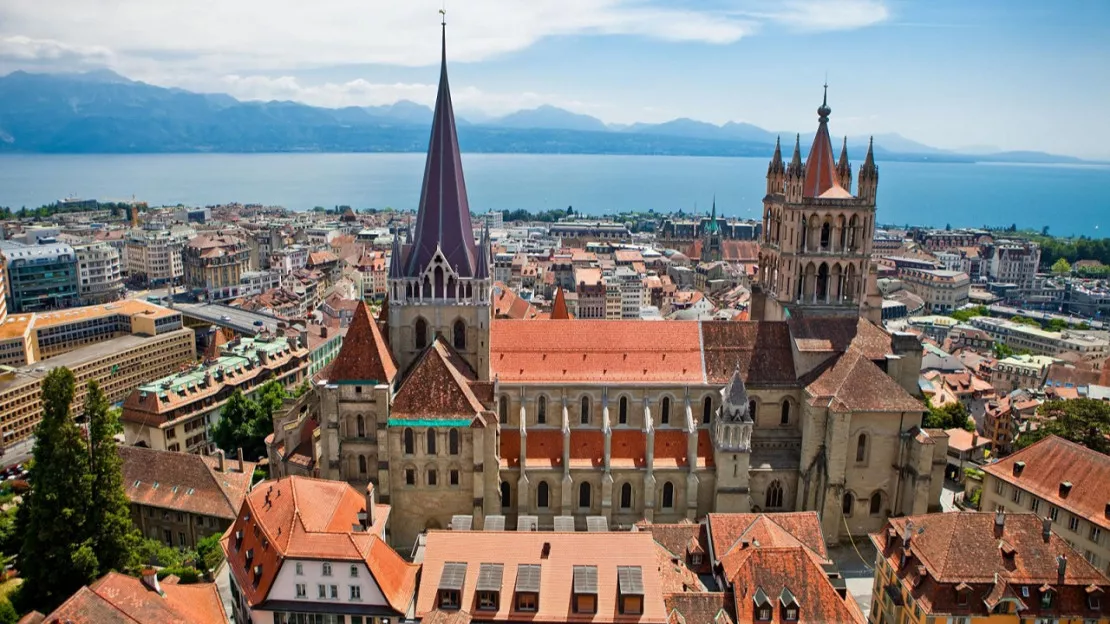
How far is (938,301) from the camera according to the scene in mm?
171750

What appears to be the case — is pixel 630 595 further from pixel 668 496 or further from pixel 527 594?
pixel 668 496

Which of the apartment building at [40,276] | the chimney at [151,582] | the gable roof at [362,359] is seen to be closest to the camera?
the chimney at [151,582]

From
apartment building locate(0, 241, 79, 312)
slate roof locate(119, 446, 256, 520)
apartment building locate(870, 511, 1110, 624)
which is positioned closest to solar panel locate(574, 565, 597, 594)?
apartment building locate(870, 511, 1110, 624)

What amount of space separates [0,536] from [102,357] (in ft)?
158

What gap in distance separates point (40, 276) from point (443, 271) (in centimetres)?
12908

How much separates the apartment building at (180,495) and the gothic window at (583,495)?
23.4 meters

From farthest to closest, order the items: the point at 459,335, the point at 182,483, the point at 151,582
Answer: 1. the point at 182,483
2. the point at 459,335
3. the point at 151,582

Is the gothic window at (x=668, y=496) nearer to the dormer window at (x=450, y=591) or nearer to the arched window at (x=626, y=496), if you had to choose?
the arched window at (x=626, y=496)

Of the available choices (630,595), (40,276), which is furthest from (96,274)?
(630,595)

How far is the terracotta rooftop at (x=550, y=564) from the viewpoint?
32.5 metres

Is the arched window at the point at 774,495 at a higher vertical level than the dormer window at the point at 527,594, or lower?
lower

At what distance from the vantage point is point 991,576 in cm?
3534

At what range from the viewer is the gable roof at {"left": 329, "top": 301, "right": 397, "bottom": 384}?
47.5 meters

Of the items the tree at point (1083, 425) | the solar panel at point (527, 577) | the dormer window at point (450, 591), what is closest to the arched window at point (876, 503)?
the tree at point (1083, 425)
